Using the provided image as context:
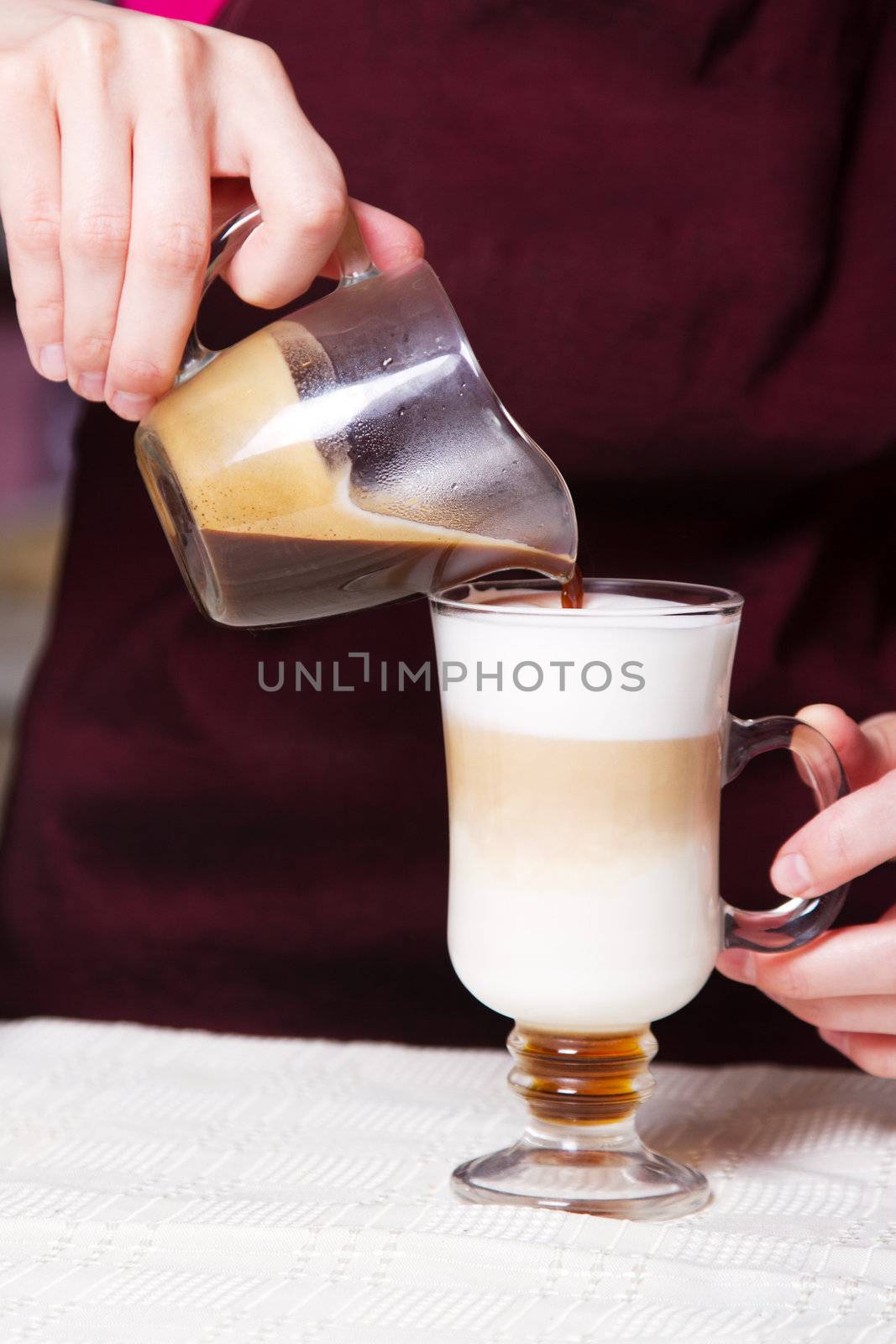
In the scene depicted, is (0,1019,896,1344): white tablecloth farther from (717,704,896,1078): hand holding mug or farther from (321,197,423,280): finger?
(321,197,423,280): finger

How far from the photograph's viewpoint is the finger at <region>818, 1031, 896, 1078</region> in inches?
37.5

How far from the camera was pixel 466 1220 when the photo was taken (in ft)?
2.63

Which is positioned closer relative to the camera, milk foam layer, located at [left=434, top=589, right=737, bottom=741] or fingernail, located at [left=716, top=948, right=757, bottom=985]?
milk foam layer, located at [left=434, top=589, right=737, bottom=741]

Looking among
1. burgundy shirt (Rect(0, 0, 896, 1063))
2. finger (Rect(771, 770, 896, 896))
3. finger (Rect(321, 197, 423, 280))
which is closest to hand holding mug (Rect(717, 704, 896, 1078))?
finger (Rect(771, 770, 896, 896))

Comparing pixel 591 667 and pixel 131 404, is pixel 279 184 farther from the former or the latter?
pixel 591 667

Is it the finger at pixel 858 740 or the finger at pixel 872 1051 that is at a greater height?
the finger at pixel 858 740

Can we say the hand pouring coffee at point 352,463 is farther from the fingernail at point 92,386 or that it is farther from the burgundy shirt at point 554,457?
the burgundy shirt at point 554,457

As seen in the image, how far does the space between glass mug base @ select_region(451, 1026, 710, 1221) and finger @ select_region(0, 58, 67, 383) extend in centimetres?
48

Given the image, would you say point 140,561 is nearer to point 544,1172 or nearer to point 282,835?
point 282,835

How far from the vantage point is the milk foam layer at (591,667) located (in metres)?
0.80

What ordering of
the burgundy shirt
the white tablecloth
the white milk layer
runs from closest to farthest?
1. the white tablecloth
2. the white milk layer
3. the burgundy shirt

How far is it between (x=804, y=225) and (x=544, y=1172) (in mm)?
675

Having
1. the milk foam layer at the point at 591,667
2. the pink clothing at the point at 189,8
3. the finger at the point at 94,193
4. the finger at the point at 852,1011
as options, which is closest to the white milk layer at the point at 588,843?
the milk foam layer at the point at 591,667

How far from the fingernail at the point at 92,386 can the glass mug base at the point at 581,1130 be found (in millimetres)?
416
